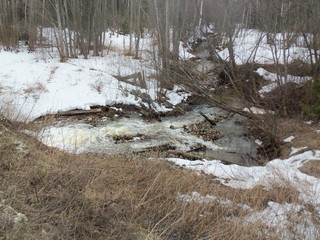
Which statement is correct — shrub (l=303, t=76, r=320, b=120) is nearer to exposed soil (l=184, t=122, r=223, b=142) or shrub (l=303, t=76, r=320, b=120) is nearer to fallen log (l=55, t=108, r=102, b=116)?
exposed soil (l=184, t=122, r=223, b=142)

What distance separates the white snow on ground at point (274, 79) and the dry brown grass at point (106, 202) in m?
8.68

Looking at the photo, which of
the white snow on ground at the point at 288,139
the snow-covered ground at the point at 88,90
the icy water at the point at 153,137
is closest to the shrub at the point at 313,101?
the white snow on ground at the point at 288,139

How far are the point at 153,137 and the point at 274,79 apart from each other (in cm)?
847

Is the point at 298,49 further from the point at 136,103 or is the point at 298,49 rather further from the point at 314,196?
the point at 314,196

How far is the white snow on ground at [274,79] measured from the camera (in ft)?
46.0

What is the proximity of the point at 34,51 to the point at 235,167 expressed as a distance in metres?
17.0

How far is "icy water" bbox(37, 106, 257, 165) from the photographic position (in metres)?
10.8

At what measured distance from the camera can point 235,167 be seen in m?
8.67

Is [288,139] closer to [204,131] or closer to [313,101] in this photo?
[313,101]

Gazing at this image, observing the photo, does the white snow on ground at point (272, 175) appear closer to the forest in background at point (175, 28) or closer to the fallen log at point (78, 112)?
the forest in background at point (175, 28)

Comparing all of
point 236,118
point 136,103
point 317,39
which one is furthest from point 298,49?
point 136,103

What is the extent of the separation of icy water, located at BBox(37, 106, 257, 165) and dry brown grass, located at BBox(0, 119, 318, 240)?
410 centimetres

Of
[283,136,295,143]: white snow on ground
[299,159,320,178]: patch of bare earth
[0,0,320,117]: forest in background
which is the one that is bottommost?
[283,136,295,143]: white snow on ground

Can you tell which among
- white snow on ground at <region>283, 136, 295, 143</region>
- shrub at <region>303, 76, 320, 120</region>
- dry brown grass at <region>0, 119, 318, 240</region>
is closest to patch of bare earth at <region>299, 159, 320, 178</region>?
dry brown grass at <region>0, 119, 318, 240</region>
